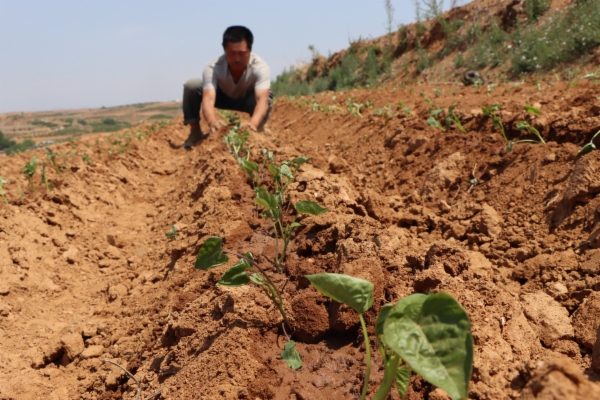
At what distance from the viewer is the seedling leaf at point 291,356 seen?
1.71 meters

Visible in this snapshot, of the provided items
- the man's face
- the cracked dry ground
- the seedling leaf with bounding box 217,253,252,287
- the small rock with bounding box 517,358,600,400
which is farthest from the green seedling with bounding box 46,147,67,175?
the small rock with bounding box 517,358,600,400

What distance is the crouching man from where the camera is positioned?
5.62 meters

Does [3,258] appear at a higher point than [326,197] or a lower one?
lower

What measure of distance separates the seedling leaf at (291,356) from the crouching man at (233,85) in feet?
11.6

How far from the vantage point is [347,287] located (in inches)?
53.7

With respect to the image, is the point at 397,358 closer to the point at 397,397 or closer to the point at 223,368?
the point at 397,397

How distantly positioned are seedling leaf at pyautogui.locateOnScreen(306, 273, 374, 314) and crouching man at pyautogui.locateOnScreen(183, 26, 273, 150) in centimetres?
384

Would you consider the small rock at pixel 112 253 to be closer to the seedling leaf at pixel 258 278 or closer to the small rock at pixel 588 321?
the seedling leaf at pixel 258 278

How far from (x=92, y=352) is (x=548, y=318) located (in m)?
1.93

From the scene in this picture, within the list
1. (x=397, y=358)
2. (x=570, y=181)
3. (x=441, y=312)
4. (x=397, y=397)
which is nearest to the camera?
(x=441, y=312)

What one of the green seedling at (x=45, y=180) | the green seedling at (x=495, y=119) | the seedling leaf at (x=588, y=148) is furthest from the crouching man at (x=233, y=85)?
the seedling leaf at (x=588, y=148)

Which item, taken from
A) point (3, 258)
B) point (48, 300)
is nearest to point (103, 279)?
point (48, 300)

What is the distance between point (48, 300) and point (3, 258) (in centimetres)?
46

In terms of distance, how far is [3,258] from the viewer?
321 cm
